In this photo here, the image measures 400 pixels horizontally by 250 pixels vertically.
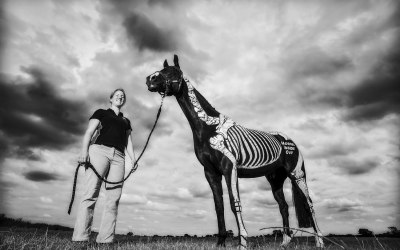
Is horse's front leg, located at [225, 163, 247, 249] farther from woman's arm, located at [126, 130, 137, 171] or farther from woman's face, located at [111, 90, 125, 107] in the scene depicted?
woman's face, located at [111, 90, 125, 107]

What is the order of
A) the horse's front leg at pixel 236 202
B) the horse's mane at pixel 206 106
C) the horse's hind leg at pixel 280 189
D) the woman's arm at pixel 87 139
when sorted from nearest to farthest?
1. the horse's front leg at pixel 236 202
2. the woman's arm at pixel 87 139
3. the horse's mane at pixel 206 106
4. the horse's hind leg at pixel 280 189

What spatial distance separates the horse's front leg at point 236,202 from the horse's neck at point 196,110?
3.35 feet

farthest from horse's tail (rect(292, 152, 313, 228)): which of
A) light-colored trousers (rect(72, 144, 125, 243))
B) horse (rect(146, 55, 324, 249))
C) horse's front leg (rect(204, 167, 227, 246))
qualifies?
light-colored trousers (rect(72, 144, 125, 243))

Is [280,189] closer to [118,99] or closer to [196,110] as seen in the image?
[196,110]

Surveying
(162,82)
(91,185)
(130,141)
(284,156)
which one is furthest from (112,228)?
(284,156)

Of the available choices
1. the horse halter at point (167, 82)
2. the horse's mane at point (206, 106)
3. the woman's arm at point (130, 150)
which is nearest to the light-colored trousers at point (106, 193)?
the woman's arm at point (130, 150)

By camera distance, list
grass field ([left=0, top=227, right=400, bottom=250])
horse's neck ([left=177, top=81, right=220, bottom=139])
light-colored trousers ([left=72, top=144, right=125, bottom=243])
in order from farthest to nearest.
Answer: horse's neck ([left=177, top=81, right=220, bottom=139]), light-colored trousers ([left=72, top=144, right=125, bottom=243]), grass field ([left=0, top=227, right=400, bottom=250])

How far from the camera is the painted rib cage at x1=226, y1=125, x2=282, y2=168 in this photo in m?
5.60

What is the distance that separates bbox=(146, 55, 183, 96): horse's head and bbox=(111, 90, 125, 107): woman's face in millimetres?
596

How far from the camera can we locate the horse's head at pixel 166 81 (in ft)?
18.5

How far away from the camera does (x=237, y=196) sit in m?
4.91

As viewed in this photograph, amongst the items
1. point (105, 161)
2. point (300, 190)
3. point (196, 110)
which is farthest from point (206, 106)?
point (300, 190)

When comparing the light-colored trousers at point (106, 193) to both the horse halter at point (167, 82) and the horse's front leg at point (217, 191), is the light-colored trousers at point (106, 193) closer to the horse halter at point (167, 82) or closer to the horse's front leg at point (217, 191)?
the horse halter at point (167, 82)

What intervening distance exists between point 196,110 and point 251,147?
4.81 ft
